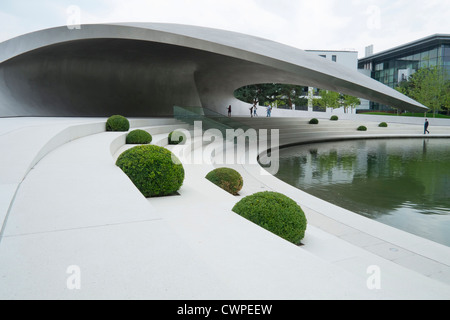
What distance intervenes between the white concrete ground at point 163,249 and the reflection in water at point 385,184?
1356mm

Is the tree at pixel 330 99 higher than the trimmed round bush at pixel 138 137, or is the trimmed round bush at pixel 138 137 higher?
the tree at pixel 330 99

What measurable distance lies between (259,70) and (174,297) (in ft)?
74.0

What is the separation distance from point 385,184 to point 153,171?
7376 mm

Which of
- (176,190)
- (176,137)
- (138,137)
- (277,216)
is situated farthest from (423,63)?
(277,216)

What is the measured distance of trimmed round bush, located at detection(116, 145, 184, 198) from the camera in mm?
4840

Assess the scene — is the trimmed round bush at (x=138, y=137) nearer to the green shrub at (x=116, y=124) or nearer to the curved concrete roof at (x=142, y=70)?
the green shrub at (x=116, y=124)

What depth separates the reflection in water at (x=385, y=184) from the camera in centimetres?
655

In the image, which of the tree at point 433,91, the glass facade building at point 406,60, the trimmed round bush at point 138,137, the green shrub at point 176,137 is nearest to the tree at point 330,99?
the tree at point 433,91

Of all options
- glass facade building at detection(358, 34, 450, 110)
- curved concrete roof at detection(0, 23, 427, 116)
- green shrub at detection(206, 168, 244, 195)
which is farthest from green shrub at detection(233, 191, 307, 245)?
glass facade building at detection(358, 34, 450, 110)

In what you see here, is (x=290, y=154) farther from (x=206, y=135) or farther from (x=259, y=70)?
(x=259, y=70)

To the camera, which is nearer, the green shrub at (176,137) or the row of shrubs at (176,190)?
the row of shrubs at (176,190)

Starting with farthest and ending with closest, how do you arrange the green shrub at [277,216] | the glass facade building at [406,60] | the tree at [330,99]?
the tree at [330,99] < the glass facade building at [406,60] < the green shrub at [277,216]

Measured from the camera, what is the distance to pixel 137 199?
12.4 ft

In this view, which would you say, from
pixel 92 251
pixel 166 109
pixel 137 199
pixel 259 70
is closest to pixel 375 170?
pixel 137 199
